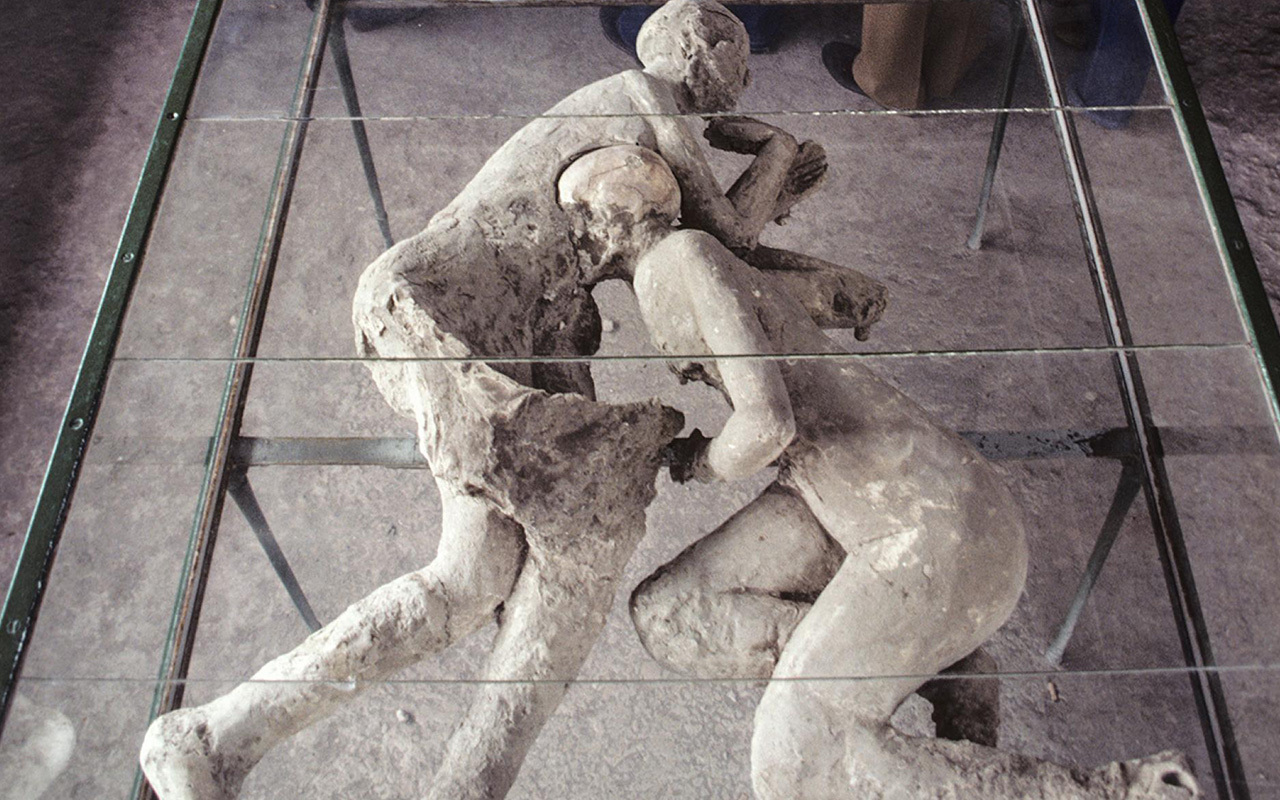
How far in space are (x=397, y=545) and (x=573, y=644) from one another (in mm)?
432

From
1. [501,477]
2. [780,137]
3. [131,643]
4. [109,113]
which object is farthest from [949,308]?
[109,113]

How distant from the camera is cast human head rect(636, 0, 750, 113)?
→ 2.41m

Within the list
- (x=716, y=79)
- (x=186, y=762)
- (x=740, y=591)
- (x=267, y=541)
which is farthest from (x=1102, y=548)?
(x=186, y=762)

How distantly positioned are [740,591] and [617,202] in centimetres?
65

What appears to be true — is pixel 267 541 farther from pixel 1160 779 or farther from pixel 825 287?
pixel 1160 779

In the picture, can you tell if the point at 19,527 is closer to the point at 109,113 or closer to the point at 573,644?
the point at 109,113

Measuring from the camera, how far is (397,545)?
92.4 inches

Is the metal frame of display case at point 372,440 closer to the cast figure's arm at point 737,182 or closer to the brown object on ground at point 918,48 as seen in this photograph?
the brown object on ground at point 918,48

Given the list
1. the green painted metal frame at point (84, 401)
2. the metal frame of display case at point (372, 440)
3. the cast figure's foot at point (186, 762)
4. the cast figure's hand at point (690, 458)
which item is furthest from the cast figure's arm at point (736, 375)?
the green painted metal frame at point (84, 401)

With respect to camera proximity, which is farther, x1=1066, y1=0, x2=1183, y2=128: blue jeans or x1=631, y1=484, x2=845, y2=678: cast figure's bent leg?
x1=1066, y1=0, x2=1183, y2=128: blue jeans

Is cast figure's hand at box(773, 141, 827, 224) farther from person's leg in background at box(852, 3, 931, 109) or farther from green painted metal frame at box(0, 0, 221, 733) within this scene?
green painted metal frame at box(0, 0, 221, 733)

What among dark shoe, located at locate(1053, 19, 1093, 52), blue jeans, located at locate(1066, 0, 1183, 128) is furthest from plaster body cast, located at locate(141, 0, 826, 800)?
dark shoe, located at locate(1053, 19, 1093, 52)

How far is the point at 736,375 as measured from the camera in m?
1.99

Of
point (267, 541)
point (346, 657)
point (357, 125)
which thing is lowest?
point (267, 541)
